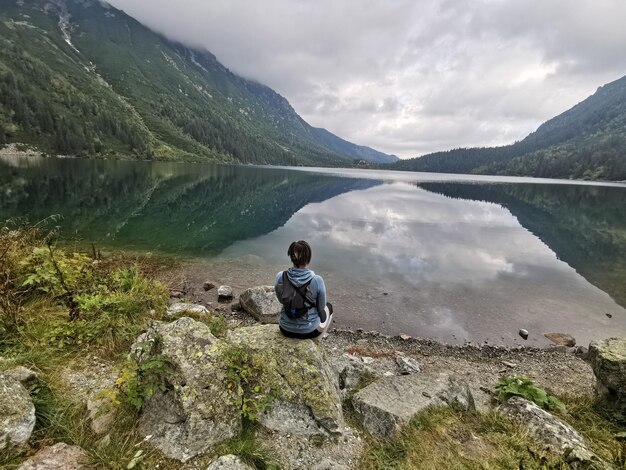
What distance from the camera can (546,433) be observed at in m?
6.05

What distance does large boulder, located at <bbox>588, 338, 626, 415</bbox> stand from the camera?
723cm

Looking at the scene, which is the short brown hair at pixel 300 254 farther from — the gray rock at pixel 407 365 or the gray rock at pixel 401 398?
the gray rock at pixel 407 365

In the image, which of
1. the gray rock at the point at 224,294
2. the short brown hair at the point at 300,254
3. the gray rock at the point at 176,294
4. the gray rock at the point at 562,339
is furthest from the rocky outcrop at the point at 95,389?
the gray rock at the point at 562,339

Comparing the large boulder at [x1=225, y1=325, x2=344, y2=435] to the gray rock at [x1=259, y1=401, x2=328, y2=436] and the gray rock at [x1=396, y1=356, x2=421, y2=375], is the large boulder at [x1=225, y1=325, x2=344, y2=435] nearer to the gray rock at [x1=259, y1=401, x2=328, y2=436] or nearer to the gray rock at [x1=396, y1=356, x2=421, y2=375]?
the gray rock at [x1=259, y1=401, x2=328, y2=436]

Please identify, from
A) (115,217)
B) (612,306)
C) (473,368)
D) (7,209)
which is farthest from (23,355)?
(7,209)

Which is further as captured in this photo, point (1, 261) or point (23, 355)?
point (1, 261)

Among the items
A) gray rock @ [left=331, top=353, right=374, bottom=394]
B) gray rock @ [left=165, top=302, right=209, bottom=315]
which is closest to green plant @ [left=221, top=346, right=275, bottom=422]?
gray rock @ [left=331, top=353, right=374, bottom=394]

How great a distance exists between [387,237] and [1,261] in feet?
101

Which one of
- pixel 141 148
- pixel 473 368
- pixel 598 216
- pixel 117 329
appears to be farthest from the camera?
pixel 141 148

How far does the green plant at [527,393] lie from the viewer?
7.61 meters

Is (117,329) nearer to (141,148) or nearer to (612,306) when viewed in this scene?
(612,306)

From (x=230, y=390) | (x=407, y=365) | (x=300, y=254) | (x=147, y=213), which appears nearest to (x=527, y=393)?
(x=407, y=365)

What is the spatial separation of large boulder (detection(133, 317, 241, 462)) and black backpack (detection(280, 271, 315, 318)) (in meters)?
1.72

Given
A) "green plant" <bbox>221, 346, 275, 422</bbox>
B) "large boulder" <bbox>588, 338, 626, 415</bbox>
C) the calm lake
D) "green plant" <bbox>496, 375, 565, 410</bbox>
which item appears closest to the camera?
"green plant" <bbox>221, 346, 275, 422</bbox>
